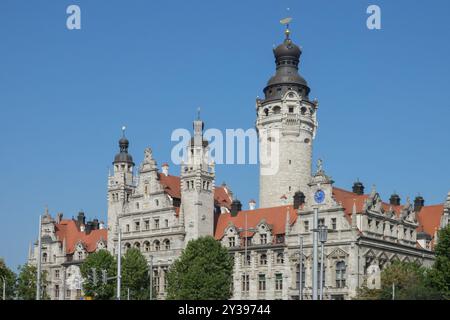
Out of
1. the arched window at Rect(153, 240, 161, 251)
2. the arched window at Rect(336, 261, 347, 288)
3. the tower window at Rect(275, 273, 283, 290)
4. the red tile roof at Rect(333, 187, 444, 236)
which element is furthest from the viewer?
the arched window at Rect(153, 240, 161, 251)

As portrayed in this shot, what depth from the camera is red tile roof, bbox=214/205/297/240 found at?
104m

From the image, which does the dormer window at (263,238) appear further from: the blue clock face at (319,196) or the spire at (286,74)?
the spire at (286,74)

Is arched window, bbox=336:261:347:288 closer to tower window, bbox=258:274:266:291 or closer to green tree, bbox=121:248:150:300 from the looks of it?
tower window, bbox=258:274:266:291

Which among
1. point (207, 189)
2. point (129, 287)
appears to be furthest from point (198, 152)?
point (129, 287)

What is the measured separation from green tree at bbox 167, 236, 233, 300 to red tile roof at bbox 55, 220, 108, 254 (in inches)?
1085

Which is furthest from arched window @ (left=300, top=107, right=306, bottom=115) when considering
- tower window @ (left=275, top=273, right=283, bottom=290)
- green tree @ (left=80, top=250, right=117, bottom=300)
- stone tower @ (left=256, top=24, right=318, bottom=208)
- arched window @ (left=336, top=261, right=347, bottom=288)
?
green tree @ (left=80, top=250, right=117, bottom=300)

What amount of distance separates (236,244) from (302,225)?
10.8 m

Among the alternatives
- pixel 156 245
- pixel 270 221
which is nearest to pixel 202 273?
pixel 270 221

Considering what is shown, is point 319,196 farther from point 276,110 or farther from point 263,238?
point 276,110

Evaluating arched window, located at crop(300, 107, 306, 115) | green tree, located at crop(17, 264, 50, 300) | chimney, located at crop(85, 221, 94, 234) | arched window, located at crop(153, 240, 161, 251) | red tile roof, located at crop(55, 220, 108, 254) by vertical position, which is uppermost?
arched window, located at crop(300, 107, 306, 115)

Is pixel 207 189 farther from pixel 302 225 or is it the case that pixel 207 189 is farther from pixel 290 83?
pixel 290 83

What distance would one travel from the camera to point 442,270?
83.8 meters

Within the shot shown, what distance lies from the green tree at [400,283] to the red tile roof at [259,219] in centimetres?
1654

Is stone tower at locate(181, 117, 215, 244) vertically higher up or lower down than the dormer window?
higher up
